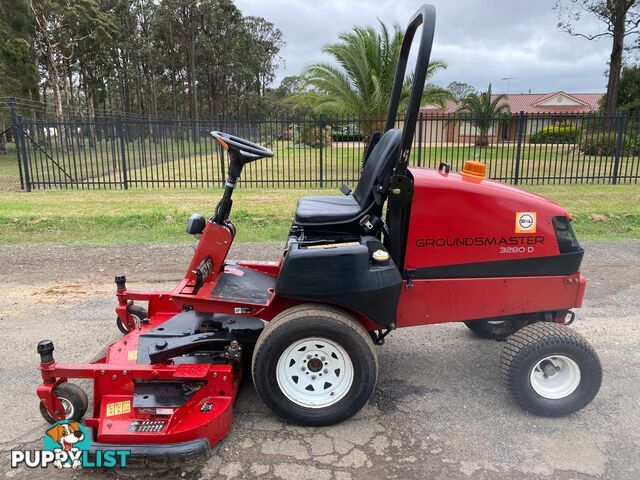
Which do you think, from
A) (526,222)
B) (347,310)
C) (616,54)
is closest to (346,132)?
(526,222)

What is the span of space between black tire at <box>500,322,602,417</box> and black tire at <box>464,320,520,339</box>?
0.98m

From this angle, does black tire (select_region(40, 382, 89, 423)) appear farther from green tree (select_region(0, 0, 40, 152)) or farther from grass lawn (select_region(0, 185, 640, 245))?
green tree (select_region(0, 0, 40, 152))

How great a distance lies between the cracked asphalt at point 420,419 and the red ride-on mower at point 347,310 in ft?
0.57

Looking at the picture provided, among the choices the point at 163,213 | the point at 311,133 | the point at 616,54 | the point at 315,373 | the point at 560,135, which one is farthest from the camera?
the point at 616,54

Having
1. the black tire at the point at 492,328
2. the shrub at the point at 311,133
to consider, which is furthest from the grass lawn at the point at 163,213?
the black tire at the point at 492,328

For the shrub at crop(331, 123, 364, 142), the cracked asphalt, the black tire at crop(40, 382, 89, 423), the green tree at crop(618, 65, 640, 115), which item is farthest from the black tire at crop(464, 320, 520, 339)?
the green tree at crop(618, 65, 640, 115)

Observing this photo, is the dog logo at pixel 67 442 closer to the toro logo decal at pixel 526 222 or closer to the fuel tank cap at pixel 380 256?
the fuel tank cap at pixel 380 256

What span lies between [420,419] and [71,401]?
207 centimetres

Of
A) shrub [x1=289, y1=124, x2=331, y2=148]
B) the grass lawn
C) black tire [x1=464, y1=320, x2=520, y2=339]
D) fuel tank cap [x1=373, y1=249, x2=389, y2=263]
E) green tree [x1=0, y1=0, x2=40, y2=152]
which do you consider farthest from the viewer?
green tree [x1=0, y1=0, x2=40, y2=152]

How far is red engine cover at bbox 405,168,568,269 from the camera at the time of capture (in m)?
3.10

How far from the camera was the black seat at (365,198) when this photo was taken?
3.25 meters

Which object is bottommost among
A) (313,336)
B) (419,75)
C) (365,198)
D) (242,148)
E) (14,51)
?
(313,336)

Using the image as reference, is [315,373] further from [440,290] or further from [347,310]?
[440,290]

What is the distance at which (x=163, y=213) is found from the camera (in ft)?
30.9
